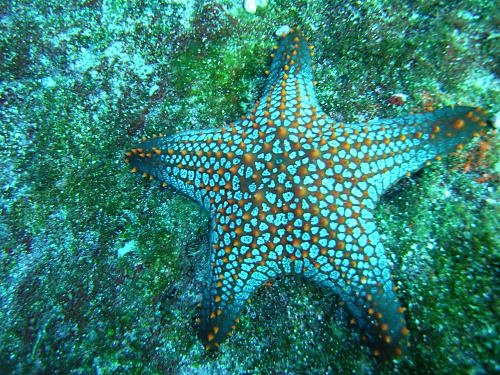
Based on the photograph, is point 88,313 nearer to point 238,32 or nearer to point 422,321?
point 422,321

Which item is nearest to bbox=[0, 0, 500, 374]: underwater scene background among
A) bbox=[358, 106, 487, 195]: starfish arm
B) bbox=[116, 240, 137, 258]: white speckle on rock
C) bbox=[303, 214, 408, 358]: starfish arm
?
bbox=[116, 240, 137, 258]: white speckle on rock

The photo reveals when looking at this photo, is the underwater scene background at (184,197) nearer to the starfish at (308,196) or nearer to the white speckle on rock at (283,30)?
the white speckle on rock at (283,30)

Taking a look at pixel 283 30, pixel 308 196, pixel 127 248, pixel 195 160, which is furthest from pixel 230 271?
pixel 283 30

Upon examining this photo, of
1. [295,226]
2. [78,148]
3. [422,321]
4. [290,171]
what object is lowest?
[422,321]

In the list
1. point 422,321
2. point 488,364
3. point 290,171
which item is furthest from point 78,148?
point 488,364

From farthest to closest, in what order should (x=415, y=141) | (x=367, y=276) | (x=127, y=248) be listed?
(x=127, y=248) < (x=415, y=141) < (x=367, y=276)

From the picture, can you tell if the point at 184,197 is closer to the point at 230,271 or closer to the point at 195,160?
the point at 195,160
